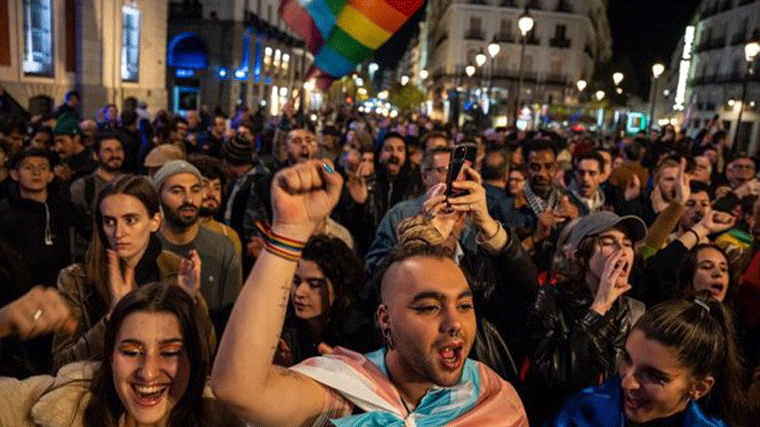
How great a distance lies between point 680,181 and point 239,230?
13.0 feet

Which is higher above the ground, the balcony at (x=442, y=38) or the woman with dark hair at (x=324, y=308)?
the balcony at (x=442, y=38)

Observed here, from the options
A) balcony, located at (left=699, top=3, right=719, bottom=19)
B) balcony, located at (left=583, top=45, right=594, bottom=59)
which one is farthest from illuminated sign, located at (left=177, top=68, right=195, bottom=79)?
balcony, located at (left=583, top=45, right=594, bottom=59)

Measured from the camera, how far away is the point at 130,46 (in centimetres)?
2519

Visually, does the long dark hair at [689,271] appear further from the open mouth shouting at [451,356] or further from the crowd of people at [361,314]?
the open mouth shouting at [451,356]

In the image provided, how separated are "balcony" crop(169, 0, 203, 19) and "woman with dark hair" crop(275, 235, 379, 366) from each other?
116 ft

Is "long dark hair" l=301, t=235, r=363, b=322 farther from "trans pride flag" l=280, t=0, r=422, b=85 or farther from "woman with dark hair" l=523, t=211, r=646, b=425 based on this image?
"trans pride flag" l=280, t=0, r=422, b=85

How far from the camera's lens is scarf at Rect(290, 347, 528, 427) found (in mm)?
2037

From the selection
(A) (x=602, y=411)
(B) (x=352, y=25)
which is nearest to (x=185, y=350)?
(A) (x=602, y=411)

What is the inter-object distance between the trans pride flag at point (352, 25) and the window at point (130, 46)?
70.1ft

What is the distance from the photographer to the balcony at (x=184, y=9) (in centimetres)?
3525

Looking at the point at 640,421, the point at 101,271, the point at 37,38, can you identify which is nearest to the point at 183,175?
the point at 101,271

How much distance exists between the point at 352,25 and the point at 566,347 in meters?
3.07

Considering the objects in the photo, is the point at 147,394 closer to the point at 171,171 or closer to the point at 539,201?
→ the point at 171,171

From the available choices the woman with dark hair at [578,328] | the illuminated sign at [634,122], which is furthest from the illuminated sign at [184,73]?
the woman with dark hair at [578,328]
